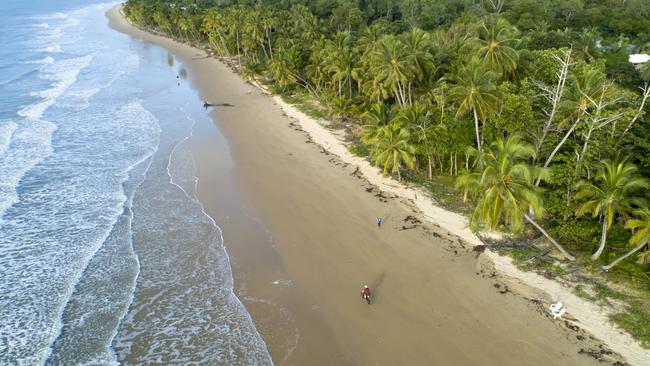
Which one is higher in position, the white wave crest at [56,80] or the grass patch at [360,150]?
Answer: the white wave crest at [56,80]

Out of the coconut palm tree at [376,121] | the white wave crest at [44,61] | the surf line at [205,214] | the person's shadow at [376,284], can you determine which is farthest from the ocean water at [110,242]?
the white wave crest at [44,61]

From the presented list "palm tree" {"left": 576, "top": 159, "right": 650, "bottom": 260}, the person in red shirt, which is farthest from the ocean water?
"palm tree" {"left": 576, "top": 159, "right": 650, "bottom": 260}

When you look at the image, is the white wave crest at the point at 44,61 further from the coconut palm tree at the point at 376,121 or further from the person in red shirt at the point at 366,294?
the person in red shirt at the point at 366,294

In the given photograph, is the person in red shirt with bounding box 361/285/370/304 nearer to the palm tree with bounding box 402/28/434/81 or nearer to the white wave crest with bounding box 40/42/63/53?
the palm tree with bounding box 402/28/434/81

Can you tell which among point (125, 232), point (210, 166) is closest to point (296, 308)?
point (125, 232)

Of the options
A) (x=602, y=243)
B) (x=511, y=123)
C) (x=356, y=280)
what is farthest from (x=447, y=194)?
(x=356, y=280)

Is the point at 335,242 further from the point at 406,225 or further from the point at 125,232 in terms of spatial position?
the point at 125,232
